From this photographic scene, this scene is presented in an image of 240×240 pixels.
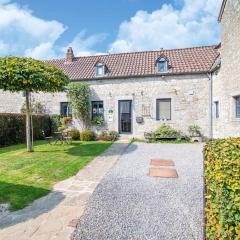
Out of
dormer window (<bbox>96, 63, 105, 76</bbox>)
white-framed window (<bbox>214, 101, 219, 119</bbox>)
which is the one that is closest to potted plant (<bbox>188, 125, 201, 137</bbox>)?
white-framed window (<bbox>214, 101, 219, 119</bbox>)

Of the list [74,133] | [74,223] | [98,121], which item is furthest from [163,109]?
[74,223]

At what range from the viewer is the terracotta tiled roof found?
15828 millimetres

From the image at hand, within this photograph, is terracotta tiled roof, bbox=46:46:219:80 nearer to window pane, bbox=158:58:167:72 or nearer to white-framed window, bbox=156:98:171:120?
window pane, bbox=158:58:167:72

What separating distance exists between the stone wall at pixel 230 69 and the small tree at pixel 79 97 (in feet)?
28.4

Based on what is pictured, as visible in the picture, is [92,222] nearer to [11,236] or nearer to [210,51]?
[11,236]

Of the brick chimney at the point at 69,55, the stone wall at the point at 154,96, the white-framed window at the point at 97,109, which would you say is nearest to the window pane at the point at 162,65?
the stone wall at the point at 154,96

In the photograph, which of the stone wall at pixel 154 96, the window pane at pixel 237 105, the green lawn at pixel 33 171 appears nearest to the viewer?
the green lawn at pixel 33 171

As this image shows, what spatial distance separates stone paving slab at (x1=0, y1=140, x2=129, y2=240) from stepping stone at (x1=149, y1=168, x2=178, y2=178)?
1.66 metres

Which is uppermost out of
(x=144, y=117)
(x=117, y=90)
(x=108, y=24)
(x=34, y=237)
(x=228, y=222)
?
(x=108, y=24)

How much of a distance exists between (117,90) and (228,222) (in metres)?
14.6

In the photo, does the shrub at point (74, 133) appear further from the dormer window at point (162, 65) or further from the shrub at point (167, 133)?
the dormer window at point (162, 65)

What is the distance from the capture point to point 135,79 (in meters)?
16.3

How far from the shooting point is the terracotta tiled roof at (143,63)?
15.8 m

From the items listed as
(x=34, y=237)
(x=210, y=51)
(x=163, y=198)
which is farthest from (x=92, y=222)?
(x=210, y=51)
